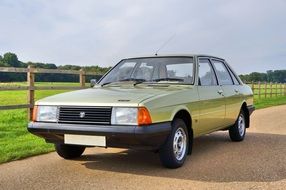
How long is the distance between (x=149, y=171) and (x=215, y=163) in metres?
1.11

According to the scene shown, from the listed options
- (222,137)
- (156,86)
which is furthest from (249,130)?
(156,86)

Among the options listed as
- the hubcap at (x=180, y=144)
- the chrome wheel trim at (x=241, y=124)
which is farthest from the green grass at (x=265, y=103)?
the hubcap at (x=180, y=144)

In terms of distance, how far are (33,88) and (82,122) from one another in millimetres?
5800

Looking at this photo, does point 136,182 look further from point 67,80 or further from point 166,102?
point 67,80

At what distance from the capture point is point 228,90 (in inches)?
308

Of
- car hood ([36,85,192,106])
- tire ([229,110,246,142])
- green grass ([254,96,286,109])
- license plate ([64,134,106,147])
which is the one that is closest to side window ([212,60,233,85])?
tire ([229,110,246,142])

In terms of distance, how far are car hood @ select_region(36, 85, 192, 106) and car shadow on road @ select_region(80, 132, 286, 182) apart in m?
0.99

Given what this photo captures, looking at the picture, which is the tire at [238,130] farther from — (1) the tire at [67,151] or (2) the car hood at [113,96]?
(1) the tire at [67,151]

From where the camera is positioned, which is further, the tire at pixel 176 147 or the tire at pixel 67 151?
the tire at pixel 67 151

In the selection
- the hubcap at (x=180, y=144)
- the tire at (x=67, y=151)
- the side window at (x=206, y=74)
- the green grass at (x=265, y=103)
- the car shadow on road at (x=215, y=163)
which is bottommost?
the green grass at (x=265, y=103)

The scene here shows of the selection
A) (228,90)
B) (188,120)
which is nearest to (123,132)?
(188,120)

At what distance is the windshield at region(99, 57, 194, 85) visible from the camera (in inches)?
259

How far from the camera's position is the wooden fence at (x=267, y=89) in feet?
93.4

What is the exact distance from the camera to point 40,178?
5.18 meters
